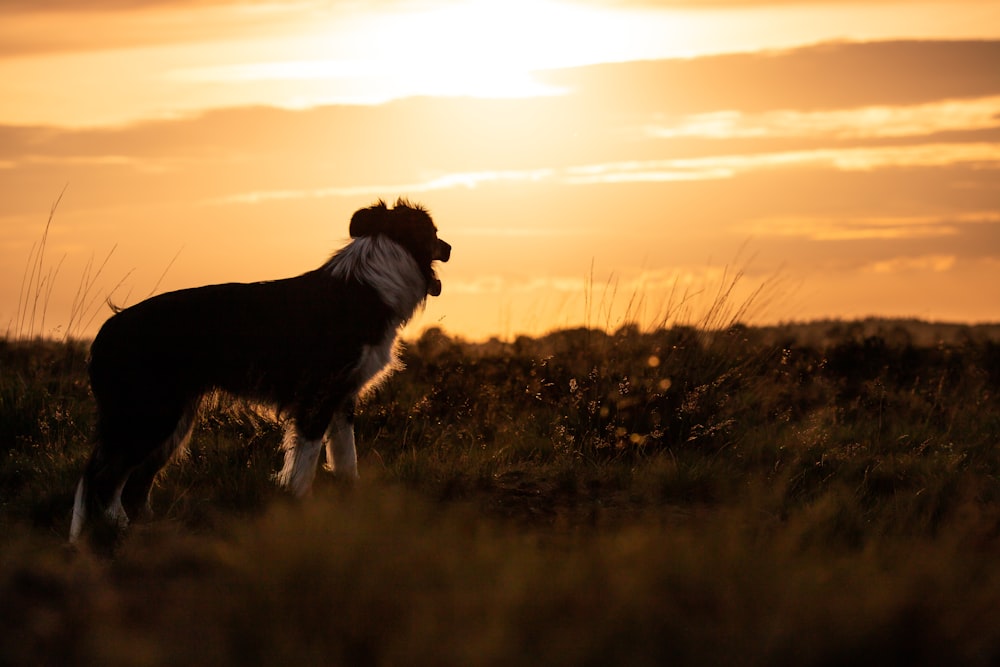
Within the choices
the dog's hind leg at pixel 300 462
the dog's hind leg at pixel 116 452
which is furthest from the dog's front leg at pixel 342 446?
the dog's hind leg at pixel 116 452

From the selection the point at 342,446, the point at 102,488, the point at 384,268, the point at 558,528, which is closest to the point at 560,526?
the point at 558,528

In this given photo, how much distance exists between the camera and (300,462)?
7207 millimetres

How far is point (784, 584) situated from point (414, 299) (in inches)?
144

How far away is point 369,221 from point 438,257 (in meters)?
0.54

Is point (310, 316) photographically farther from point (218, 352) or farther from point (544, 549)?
point (544, 549)

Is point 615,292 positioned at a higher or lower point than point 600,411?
higher

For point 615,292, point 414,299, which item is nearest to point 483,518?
point 414,299

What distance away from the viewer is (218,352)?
282 inches

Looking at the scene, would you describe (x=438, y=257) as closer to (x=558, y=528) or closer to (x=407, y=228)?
(x=407, y=228)

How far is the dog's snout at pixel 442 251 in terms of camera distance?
7.89 m

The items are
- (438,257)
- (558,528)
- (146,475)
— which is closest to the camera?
(558,528)

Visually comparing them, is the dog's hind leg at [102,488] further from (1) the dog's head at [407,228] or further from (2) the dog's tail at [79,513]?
(1) the dog's head at [407,228]

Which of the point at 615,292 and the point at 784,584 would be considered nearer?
the point at 784,584

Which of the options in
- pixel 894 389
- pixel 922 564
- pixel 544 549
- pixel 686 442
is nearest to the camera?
pixel 922 564
